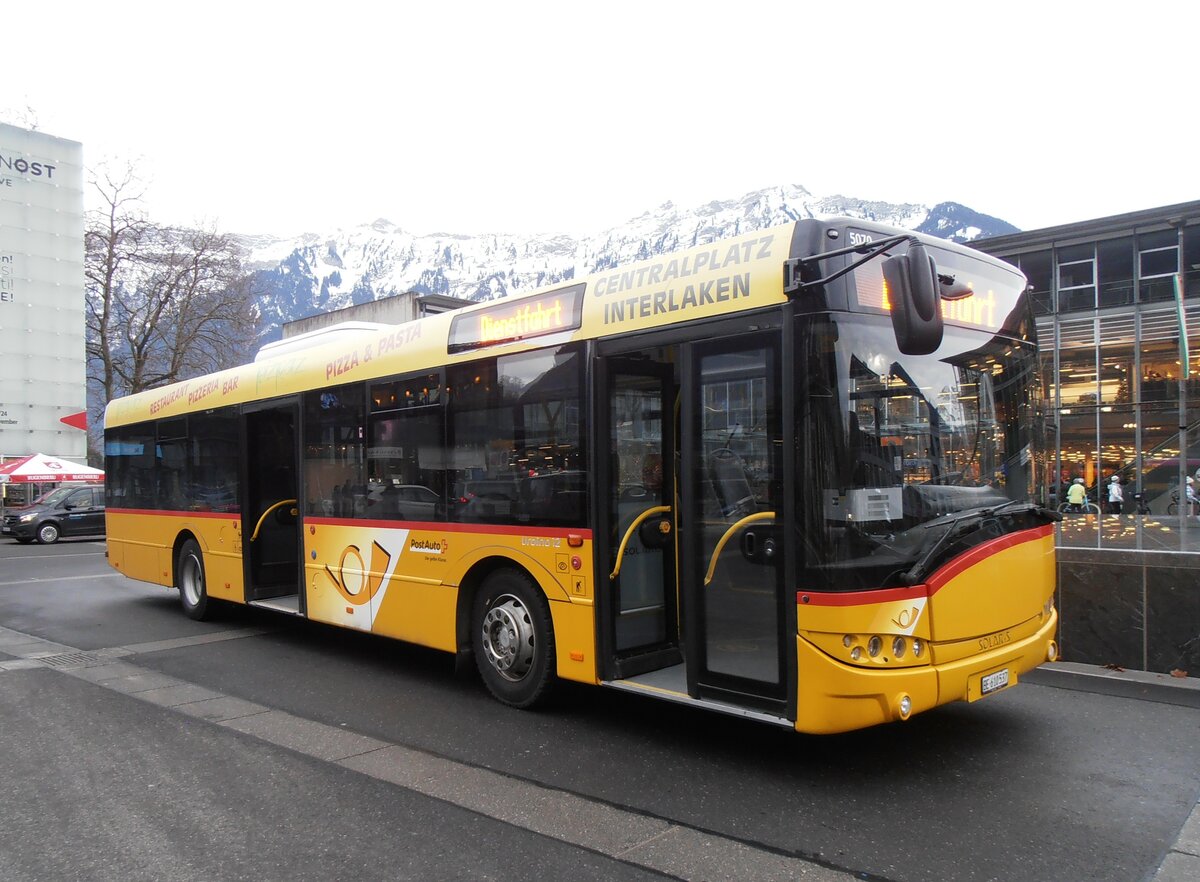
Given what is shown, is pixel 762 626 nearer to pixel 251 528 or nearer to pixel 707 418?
pixel 707 418

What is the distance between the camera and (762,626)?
4.54m

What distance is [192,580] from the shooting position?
10531 mm

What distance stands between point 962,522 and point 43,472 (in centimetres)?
3059

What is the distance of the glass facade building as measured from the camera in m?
24.3

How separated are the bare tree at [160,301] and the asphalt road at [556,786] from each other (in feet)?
116

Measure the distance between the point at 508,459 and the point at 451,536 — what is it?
91cm

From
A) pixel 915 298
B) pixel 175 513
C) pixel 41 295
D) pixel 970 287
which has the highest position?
pixel 41 295

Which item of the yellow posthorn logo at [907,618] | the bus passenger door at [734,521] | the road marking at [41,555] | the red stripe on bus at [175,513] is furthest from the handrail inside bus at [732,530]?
the road marking at [41,555]

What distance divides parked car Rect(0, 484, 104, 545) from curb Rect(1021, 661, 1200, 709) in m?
27.3

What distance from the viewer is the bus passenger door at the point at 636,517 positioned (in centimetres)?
539

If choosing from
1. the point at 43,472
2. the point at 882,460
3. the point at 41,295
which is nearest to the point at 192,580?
the point at 882,460

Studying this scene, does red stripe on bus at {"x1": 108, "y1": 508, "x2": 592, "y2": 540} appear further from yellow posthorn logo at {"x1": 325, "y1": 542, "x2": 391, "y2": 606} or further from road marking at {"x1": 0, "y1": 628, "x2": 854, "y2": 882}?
road marking at {"x1": 0, "y1": 628, "x2": 854, "y2": 882}

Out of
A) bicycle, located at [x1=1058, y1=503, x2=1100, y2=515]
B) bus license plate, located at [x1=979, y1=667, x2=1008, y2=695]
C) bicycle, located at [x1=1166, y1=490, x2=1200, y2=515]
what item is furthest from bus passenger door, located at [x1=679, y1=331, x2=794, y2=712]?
bicycle, located at [x1=1166, y1=490, x2=1200, y2=515]

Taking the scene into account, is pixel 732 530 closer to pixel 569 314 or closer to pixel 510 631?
pixel 569 314
